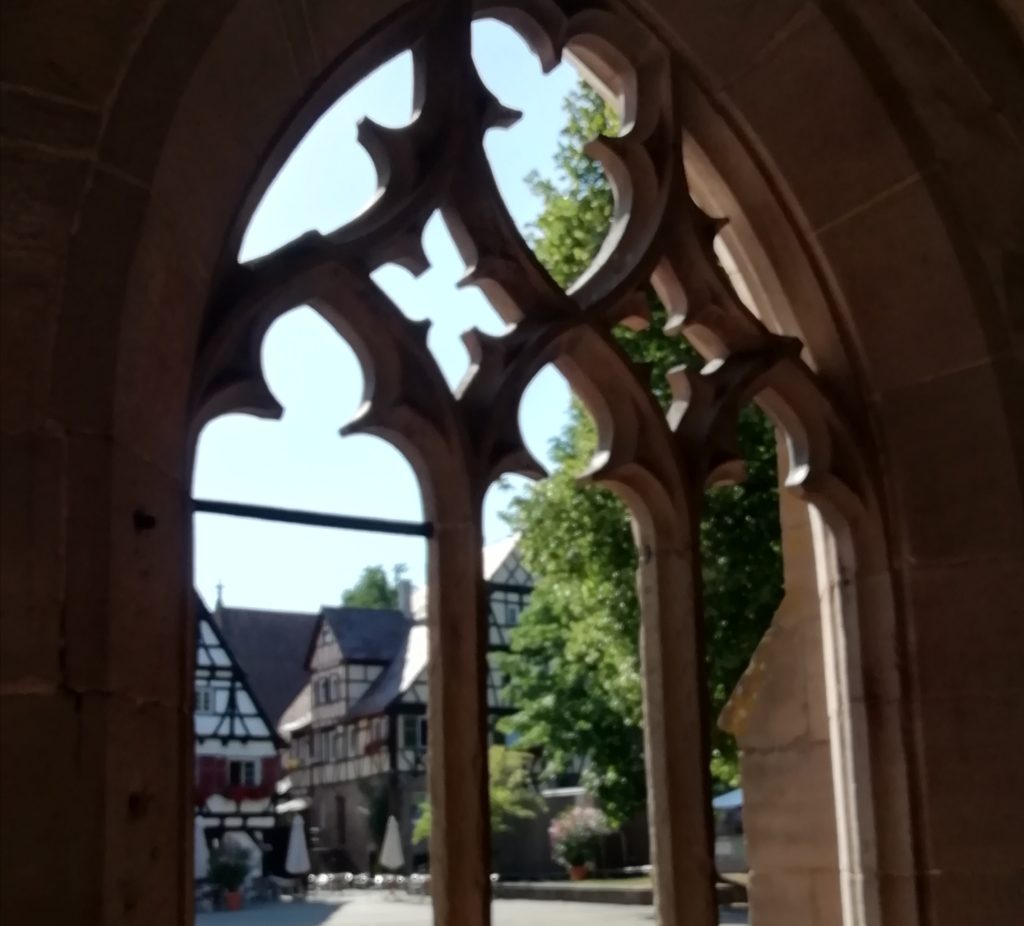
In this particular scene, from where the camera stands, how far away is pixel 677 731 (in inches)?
80.7

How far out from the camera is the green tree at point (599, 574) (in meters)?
7.05

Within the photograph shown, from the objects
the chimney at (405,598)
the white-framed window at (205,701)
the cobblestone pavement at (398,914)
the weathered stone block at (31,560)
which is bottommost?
the cobblestone pavement at (398,914)

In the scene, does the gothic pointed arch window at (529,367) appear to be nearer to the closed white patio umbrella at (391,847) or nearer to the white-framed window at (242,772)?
the closed white patio umbrella at (391,847)

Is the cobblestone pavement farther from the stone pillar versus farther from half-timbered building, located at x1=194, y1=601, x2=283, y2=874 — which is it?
the stone pillar

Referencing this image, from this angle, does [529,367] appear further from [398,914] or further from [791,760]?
[398,914]

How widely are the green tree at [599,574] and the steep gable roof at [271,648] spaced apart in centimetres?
144

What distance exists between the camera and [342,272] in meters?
1.85

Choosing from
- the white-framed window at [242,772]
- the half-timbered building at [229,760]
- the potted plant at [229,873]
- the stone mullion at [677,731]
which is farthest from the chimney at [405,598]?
the stone mullion at [677,731]

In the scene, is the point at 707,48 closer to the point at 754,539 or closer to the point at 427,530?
the point at 427,530

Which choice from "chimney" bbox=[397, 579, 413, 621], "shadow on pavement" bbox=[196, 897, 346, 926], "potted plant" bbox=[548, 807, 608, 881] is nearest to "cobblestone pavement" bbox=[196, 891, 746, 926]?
"shadow on pavement" bbox=[196, 897, 346, 926]

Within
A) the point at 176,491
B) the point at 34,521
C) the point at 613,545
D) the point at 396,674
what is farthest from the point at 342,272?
the point at 613,545

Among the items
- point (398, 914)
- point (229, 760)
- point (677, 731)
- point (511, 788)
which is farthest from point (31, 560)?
point (511, 788)

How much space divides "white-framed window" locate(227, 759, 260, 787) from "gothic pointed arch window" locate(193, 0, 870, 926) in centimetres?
506

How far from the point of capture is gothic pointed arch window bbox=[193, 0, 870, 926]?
5.96 ft
